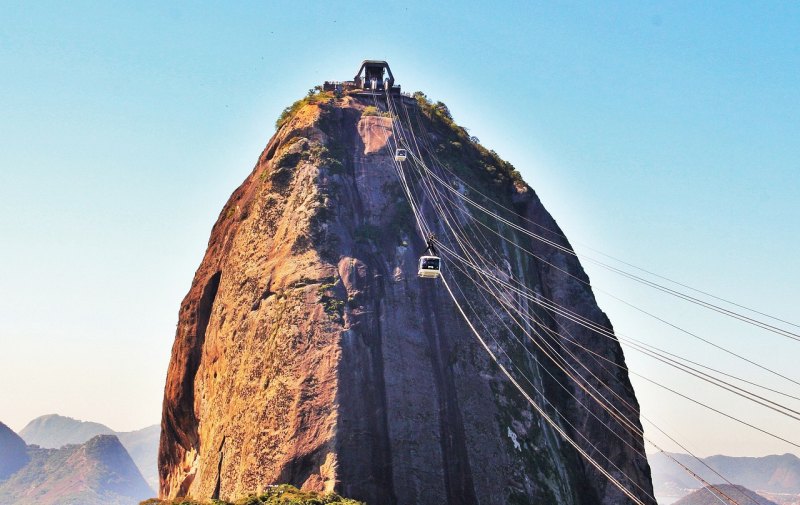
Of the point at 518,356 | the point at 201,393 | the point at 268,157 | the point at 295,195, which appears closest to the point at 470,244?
the point at 518,356

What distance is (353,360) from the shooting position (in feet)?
216

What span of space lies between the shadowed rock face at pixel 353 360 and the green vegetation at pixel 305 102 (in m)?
1.82

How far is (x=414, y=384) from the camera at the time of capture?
219 feet

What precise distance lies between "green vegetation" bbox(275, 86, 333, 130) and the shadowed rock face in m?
1.82

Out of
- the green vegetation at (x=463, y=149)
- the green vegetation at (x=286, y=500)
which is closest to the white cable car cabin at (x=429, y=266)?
the green vegetation at (x=286, y=500)

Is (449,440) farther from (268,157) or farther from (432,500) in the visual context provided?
(268,157)

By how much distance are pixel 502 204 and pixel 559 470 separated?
27752 millimetres

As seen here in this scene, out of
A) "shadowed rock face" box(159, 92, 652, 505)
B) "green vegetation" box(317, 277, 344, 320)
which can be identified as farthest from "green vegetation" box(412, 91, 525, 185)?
"green vegetation" box(317, 277, 344, 320)

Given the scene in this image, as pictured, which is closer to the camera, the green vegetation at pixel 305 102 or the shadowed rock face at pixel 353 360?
the shadowed rock face at pixel 353 360

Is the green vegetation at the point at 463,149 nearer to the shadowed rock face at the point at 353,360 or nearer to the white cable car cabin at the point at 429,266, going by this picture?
the shadowed rock face at the point at 353,360

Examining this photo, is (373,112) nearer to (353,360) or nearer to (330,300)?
(330,300)

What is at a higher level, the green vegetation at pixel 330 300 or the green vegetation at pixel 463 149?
the green vegetation at pixel 463 149

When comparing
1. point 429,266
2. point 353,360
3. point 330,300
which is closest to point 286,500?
point 353,360

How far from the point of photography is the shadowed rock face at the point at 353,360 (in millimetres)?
63094
